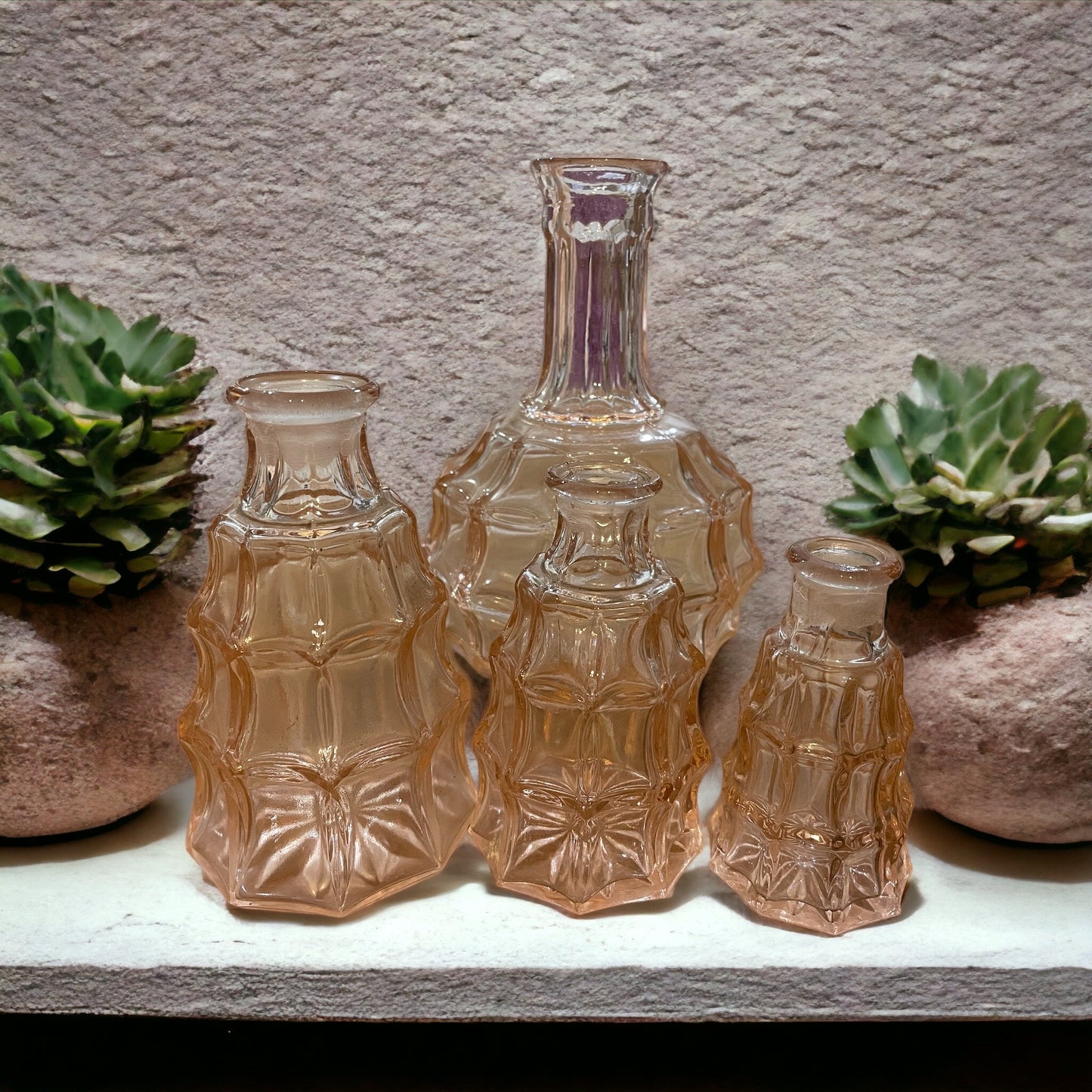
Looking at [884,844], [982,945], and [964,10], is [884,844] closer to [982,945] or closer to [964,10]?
[982,945]

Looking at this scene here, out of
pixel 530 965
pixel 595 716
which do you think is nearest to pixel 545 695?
pixel 595 716

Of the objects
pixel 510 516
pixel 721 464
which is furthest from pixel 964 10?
pixel 510 516

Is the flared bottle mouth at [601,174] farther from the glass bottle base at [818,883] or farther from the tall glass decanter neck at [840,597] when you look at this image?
the glass bottle base at [818,883]

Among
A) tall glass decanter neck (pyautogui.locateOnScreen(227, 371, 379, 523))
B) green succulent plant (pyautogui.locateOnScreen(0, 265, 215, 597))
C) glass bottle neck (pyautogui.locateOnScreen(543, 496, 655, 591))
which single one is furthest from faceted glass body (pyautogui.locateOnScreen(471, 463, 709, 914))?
green succulent plant (pyautogui.locateOnScreen(0, 265, 215, 597))

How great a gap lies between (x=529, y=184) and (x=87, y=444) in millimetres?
314

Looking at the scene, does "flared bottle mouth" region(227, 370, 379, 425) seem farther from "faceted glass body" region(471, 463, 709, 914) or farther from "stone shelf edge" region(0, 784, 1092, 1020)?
"stone shelf edge" region(0, 784, 1092, 1020)

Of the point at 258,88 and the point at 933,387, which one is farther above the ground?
the point at 258,88

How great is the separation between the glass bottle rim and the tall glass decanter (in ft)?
0.38

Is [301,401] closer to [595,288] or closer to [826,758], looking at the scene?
[595,288]

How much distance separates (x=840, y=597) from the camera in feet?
1.83

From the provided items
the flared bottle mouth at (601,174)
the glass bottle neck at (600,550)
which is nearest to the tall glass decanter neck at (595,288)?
the flared bottle mouth at (601,174)

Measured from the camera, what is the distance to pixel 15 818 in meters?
0.62

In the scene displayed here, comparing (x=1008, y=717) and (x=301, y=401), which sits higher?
(x=301, y=401)

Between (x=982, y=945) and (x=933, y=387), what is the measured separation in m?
0.33
